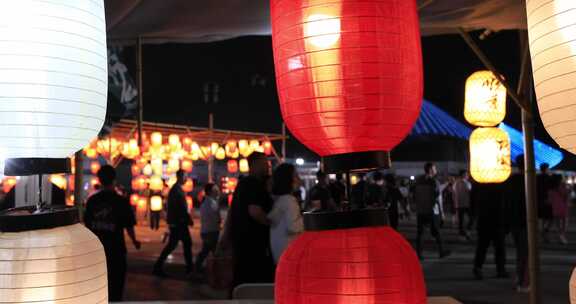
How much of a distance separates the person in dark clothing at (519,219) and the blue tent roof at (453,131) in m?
6.42

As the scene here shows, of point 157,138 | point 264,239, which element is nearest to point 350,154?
point 264,239

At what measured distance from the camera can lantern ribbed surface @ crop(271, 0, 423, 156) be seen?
46.1 inches

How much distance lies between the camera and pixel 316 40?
1186mm

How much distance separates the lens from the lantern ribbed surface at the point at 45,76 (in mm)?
1101

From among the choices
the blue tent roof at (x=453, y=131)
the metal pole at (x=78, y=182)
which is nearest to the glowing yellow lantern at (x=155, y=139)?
the blue tent roof at (x=453, y=131)

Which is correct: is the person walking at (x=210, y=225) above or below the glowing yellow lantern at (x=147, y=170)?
below

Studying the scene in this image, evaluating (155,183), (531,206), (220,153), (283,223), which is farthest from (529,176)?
(220,153)

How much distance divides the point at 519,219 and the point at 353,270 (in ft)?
17.8

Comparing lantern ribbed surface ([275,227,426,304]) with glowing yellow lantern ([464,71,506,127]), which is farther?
glowing yellow lantern ([464,71,506,127])

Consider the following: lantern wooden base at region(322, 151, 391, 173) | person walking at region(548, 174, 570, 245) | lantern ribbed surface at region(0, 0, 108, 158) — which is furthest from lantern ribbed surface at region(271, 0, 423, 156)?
person walking at region(548, 174, 570, 245)

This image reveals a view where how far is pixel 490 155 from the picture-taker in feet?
17.3

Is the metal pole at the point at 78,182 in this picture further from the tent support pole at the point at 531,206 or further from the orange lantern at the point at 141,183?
the orange lantern at the point at 141,183

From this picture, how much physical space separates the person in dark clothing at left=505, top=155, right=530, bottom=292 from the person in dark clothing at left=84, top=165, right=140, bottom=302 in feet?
14.5

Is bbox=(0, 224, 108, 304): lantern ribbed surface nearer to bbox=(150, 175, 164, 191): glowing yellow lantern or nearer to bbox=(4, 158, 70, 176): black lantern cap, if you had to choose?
bbox=(4, 158, 70, 176): black lantern cap
